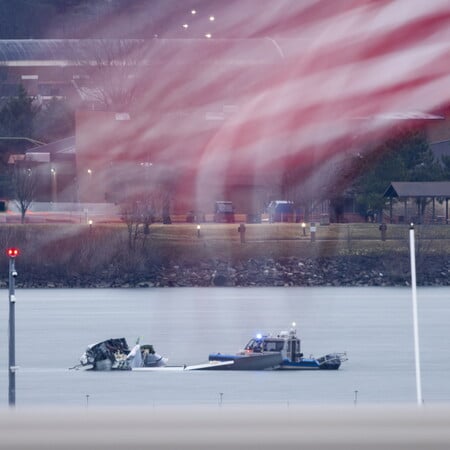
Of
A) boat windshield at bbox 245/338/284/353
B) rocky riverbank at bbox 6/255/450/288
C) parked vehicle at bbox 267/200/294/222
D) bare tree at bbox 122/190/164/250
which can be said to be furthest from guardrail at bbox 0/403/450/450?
parked vehicle at bbox 267/200/294/222

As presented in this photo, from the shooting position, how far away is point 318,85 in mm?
21594

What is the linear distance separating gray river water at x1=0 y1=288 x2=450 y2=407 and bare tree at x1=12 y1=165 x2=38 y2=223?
1.91 metres

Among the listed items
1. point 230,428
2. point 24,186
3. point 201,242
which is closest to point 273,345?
point 230,428

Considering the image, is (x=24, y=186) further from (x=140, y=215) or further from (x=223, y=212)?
(x=223, y=212)

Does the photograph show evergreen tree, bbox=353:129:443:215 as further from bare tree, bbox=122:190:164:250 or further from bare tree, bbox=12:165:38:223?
bare tree, bbox=12:165:38:223

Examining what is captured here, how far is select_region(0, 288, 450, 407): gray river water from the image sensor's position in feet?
33.9

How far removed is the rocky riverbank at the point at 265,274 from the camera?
86.2ft

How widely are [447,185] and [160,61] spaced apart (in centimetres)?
908

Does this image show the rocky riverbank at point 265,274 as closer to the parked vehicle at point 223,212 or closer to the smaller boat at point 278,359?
the parked vehicle at point 223,212

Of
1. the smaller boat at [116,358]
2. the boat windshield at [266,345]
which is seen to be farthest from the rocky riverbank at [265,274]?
the boat windshield at [266,345]

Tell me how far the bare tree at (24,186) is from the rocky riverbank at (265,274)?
5.22 feet

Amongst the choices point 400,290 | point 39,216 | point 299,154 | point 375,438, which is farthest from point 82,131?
point 375,438

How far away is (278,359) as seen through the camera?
12.6 m

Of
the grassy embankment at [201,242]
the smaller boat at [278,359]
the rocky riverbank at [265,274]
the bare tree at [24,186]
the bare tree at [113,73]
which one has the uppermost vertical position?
the bare tree at [113,73]
